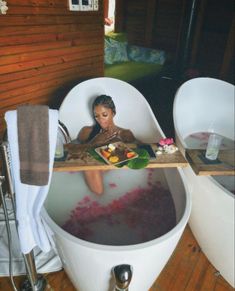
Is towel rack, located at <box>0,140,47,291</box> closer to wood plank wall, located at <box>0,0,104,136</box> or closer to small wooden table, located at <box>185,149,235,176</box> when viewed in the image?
small wooden table, located at <box>185,149,235,176</box>

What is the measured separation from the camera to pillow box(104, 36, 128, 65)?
138 inches

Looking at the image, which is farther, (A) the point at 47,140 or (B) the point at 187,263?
(B) the point at 187,263

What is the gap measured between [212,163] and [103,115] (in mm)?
945

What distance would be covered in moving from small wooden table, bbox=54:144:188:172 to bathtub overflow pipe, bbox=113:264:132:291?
464 millimetres

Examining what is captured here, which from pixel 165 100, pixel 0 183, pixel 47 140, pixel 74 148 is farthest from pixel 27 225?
pixel 165 100

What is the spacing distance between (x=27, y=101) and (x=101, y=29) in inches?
46.5

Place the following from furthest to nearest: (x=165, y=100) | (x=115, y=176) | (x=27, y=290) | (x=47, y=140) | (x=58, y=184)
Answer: (x=165, y=100)
(x=115, y=176)
(x=58, y=184)
(x=27, y=290)
(x=47, y=140)

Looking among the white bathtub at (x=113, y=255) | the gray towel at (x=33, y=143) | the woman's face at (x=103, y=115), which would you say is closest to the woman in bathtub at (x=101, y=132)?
the woman's face at (x=103, y=115)

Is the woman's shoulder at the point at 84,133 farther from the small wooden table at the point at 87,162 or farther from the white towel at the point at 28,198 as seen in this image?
the white towel at the point at 28,198

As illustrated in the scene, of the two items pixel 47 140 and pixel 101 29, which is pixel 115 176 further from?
pixel 101 29

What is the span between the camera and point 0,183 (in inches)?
39.4

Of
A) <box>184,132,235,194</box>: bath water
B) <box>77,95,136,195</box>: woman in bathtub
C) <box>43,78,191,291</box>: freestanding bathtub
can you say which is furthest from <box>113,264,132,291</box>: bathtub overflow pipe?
<box>184,132,235,194</box>: bath water

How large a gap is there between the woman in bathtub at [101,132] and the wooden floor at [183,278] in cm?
60

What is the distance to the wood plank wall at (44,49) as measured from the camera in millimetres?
1807
